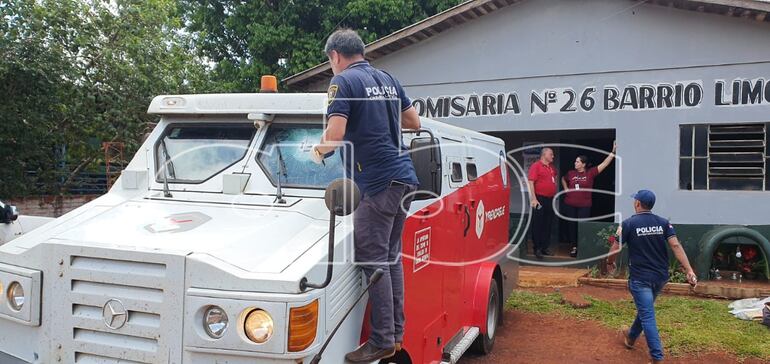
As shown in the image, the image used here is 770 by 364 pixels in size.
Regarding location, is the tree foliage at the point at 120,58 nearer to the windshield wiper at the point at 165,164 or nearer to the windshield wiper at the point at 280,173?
the windshield wiper at the point at 165,164

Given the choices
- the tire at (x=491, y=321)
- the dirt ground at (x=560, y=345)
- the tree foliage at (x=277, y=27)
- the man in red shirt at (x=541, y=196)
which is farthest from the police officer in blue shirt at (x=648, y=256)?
the tree foliage at (x=277, y=27)

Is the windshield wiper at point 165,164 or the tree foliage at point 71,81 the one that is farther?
the tree foliage at point 71,81

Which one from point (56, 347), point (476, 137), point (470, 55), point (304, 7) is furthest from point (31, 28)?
point (56, 347)

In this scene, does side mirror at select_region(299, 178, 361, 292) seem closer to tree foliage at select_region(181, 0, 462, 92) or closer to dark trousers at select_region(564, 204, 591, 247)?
dark trousers at select_region(564, 204, 591, 247)

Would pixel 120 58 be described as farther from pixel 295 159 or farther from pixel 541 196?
pixel 295 159

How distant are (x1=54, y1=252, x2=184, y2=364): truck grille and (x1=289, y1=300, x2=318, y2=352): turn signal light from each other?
0.57 metres

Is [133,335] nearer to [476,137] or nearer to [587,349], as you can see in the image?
[476,137]

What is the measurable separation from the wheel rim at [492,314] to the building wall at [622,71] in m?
4.69

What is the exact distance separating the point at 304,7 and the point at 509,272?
33.4ft

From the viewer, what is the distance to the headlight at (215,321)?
2938mm

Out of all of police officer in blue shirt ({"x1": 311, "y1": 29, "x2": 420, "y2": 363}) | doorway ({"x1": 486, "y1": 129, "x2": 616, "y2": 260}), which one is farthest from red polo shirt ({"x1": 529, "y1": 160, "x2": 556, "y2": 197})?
police officer in blue shirt ({"x1": 311, "y1": 29, "x2": 420, "y2": 363})

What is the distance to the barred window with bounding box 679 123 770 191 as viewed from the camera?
949cm

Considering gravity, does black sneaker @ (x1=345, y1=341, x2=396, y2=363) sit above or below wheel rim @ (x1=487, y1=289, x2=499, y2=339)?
above

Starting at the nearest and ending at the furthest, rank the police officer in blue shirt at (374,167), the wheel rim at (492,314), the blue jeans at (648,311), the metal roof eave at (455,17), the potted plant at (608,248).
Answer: the police officer in blue shirt at (374,167)
the blue jeans at (648,311)
the wheel rim at (492,314)
the metal roof eave at (455,17)
the potted plant at (608,248)
